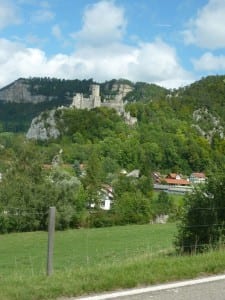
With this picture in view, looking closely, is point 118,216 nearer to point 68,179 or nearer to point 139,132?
point 68,179

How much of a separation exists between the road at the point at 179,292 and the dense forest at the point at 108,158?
18.1ft

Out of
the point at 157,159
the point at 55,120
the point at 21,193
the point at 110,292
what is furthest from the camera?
the point at 55,120

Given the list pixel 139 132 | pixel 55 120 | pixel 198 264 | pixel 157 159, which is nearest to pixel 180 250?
pixel 198 264

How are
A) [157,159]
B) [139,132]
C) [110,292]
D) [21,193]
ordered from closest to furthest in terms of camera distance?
[110,292] < [21,193] < [157,159] < [139,132]

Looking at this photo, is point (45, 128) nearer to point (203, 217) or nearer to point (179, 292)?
point (203, 217)

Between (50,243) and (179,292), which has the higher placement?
(50,243)

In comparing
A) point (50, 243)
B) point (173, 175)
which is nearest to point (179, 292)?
point (50, 243)

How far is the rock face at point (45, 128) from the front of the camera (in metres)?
164

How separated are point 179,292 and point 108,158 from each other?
116 metres

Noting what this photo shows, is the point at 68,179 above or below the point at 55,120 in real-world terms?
below

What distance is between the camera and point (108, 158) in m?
123

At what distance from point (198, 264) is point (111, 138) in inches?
5187

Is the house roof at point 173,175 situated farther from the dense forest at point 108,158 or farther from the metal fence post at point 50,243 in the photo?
the metal fence post at point 50,243

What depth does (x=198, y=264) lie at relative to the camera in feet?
28.7
